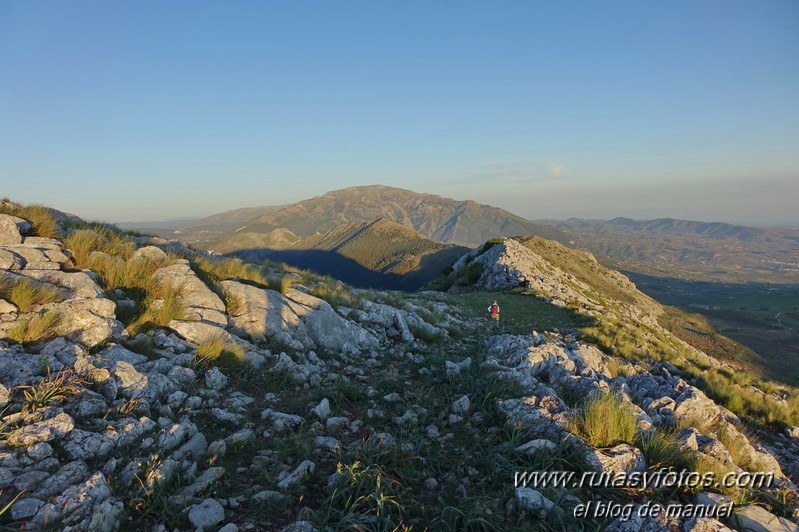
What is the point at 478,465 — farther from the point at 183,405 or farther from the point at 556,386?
the point at 183,405

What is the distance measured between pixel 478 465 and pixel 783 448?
7133 mm

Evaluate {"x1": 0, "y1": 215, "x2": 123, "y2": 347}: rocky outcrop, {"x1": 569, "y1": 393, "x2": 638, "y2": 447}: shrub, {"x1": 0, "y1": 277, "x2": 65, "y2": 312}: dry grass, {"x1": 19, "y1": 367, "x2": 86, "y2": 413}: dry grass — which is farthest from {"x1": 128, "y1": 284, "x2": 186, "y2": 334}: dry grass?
{"x1": 569, "y1": 393, "x2": 638, "y2": 447}: shrub

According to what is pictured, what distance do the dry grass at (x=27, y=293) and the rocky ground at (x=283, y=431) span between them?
0.07 meters

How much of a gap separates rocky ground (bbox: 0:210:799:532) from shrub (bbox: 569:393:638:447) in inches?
3.7

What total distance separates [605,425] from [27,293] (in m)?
8.70

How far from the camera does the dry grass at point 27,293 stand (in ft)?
19.1

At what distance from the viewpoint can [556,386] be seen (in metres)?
6.84

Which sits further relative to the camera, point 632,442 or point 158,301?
point 158,301

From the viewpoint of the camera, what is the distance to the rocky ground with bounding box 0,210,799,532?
351cm

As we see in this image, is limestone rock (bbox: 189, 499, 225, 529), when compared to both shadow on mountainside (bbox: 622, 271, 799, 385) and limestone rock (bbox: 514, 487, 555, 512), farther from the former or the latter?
shadow on mountainside (bbox: 622, 271, 799, 385)

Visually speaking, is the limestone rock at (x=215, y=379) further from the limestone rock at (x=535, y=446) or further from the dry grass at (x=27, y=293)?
the limestone rock at (x=535, y=446)

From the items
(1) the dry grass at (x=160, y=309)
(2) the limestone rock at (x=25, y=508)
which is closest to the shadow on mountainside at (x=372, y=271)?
(1) the dry grass at (x=160, y=309)

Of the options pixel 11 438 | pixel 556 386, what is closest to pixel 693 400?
pixel 556 386

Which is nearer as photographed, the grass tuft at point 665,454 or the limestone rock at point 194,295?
the grass tuft at point 665,454
